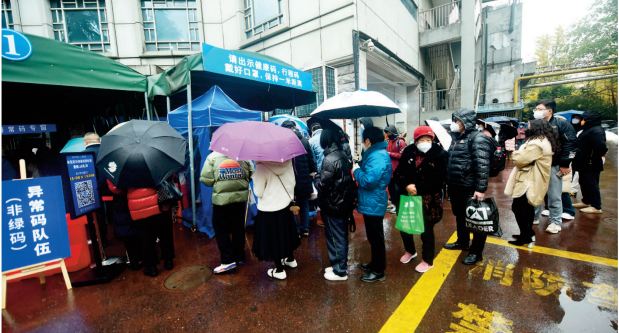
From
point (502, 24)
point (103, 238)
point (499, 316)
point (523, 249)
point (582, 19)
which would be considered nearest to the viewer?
point (499, 316)

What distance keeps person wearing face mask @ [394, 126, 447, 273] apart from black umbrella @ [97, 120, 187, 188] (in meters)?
2.73

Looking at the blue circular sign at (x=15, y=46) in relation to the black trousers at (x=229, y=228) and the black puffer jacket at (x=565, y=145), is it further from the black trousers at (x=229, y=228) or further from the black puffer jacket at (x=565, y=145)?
the black puffer jacket at (x=565, y=145)

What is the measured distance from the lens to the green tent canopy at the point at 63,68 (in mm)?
3961

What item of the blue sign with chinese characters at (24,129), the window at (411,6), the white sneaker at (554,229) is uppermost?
the window at (411,6)

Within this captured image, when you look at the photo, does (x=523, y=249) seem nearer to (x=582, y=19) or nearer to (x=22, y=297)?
(x=22, y=297)

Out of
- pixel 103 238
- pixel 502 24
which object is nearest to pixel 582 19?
pixel 502 24

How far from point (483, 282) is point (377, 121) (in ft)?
34.7

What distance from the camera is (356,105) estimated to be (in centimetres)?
291

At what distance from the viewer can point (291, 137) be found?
3.03 meters

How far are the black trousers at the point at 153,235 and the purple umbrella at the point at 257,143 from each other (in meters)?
1.49

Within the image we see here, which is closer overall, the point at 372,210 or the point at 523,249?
the point at 372,210

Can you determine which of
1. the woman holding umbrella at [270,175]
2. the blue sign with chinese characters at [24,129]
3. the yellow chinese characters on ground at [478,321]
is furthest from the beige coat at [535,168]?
the blue sign with chinese characters at [24,129]

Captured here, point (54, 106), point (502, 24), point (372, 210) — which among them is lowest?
point (372, 210)

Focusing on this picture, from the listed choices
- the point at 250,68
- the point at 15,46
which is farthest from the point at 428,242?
the point at 15,46
